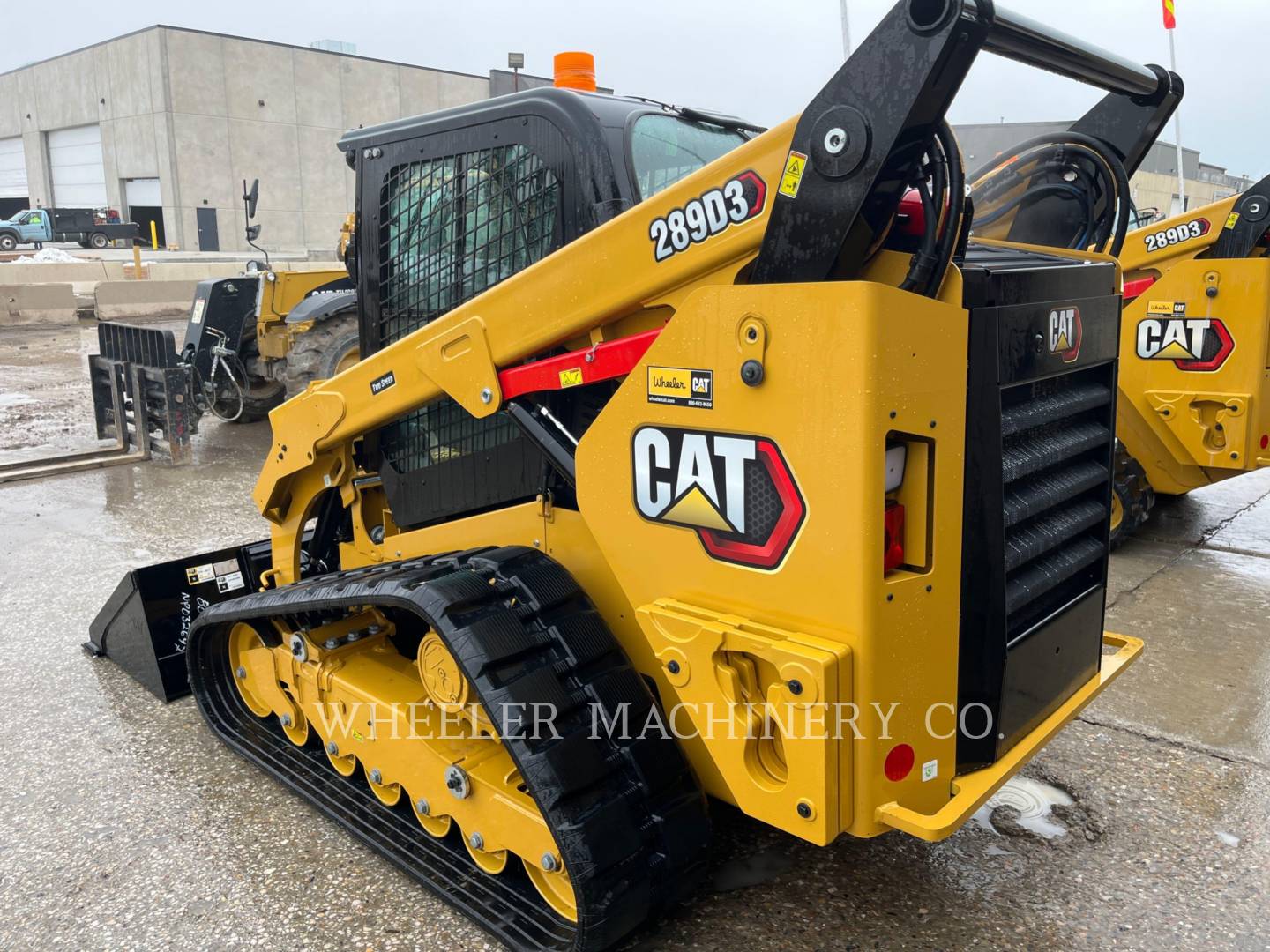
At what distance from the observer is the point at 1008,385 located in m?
2.30

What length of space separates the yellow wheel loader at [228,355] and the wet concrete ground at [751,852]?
384 cm

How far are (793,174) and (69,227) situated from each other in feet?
127

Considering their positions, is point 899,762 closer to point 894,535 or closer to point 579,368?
point 894,535

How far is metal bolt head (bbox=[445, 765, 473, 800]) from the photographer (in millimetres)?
2734

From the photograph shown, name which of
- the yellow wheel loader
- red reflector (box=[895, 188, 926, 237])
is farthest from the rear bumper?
the yellow wheel loader

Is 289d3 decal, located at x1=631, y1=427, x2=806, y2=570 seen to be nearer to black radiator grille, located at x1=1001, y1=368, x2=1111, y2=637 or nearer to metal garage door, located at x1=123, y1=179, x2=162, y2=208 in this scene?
black radiator grille, located at x1=1001, y1=368, x2=1111, y2=637

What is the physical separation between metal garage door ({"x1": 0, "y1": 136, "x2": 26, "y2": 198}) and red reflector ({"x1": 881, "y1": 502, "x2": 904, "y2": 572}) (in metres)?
55.7

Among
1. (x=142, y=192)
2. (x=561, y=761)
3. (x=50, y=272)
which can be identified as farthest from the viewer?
(x=142, y=192)

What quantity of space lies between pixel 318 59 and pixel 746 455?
4495 cm

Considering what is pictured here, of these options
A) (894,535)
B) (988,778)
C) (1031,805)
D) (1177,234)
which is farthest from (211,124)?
(988,778)

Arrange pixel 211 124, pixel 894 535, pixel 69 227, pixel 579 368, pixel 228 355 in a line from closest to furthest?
pixel 894 535 → pixel 579 368 → pixel 228 355 → pixel 69 227 → pixel 211 124

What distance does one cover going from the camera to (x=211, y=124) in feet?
127

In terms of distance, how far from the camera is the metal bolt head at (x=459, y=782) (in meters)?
2.73

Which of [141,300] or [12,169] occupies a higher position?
[12,169]
